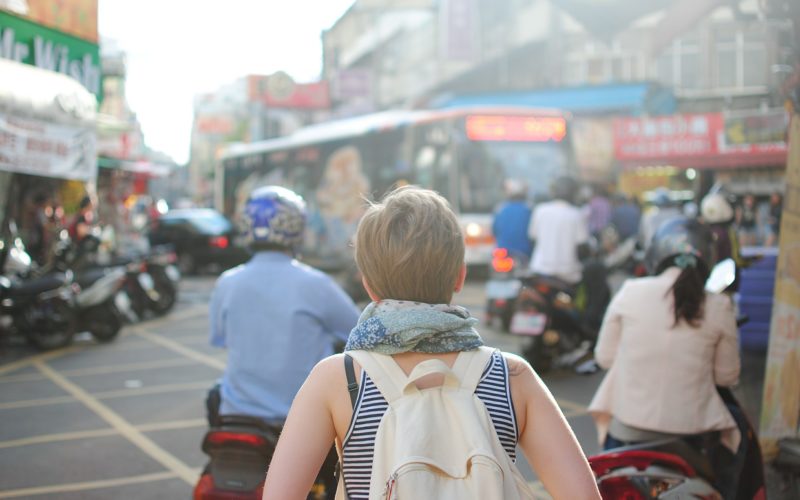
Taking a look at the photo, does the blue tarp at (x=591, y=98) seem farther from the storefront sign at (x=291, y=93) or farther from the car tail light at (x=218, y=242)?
the storefront sign at (x=291, y=93)

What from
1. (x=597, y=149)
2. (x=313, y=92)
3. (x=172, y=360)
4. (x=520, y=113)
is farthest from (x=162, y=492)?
(x=313, y=92)

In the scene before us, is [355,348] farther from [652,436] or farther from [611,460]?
[652,436]

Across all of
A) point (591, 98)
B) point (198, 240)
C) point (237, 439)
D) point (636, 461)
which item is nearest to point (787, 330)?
point (636, 461)

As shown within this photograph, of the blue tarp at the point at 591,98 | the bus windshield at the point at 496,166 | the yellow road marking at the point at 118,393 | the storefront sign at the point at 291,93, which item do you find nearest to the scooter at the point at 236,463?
the yellow road marking at the point at 118,393

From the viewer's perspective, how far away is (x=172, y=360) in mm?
10695

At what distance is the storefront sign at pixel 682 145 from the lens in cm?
2672

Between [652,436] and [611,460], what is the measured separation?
0.66 meters

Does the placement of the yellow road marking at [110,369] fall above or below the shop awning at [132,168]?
below

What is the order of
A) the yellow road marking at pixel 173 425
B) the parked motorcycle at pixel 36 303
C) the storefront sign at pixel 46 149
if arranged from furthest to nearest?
the parked motorcycle at pixel 36 303
the storefront sign at pixel 46 149
the yellow road marking at pixel 173 425

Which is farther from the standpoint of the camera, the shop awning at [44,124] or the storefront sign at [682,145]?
the storefront sign at [682,145]

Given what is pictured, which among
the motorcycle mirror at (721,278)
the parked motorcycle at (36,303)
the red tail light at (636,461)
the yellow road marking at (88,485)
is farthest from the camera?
the parked motorcycle at (36,303)

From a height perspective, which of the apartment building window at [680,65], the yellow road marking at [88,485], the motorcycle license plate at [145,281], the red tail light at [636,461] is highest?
the apartment building window at [680,65]

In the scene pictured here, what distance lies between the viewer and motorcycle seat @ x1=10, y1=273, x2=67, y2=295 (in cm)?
1059

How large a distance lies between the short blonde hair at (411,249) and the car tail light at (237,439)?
1680 mm
